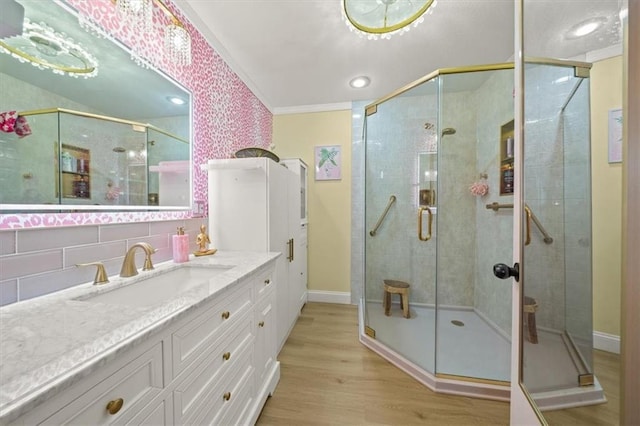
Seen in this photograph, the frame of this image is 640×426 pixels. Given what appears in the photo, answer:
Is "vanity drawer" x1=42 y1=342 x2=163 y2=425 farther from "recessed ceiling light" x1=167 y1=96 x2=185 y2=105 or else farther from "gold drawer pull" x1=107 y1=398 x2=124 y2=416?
"recessed ceiling light" x1=167 y1=96 x2=185 y2=105

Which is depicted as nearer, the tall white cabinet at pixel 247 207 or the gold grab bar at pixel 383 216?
the tall white cabinet at pixel 247 207

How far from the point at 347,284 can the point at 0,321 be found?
2.70 m

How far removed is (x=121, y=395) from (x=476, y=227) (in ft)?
9.68

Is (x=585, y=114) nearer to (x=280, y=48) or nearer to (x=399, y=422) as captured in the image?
(x=399, y=422)

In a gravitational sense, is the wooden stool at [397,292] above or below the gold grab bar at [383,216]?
below

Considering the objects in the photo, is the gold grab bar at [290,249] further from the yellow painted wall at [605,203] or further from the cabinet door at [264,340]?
the yellow painted wall at [605,203]

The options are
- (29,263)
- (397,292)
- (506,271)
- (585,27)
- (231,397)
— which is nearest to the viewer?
(585,27)

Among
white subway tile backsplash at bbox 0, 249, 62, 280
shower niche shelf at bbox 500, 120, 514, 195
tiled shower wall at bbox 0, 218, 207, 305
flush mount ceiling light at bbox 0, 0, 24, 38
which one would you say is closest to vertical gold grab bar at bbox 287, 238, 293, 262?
tiled shower wall at bbox 0, 218, 207, 305

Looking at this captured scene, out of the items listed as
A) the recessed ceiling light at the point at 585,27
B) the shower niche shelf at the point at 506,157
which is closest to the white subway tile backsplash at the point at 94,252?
the recessed ceiling light at the point at 585,27

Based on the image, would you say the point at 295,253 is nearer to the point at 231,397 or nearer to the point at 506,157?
the point at 231,397

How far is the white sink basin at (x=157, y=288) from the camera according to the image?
0.93 metres

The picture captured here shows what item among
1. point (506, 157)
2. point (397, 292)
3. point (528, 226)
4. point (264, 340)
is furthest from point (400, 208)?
point (264, 340)

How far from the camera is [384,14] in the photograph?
51.0 inches

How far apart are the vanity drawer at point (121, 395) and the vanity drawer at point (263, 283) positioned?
0.64m
